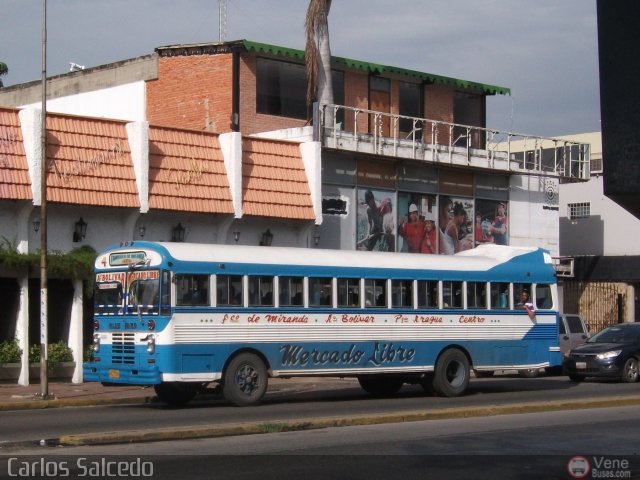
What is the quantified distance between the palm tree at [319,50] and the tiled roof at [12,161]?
33.2ft

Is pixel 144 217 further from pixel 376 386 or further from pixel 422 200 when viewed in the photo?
pixel 422 200

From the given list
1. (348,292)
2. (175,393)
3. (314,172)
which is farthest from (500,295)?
(314,172)

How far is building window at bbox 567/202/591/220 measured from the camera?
1821 inches

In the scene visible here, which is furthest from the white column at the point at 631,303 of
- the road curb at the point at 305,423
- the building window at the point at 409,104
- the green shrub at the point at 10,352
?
the green shrub at the point at 10,352

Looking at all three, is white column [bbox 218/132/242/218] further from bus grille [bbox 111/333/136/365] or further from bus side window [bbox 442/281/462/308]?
bus grille [bbox 111/333/136/365]

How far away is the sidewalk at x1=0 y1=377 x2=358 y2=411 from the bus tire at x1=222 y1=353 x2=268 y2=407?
2891mm

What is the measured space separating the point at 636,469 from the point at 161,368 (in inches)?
383

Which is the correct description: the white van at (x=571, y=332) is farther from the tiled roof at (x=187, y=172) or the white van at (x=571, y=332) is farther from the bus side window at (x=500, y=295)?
the tiled roof at (x=187, y=172)

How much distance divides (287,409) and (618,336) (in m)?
12.5

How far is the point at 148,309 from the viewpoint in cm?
1884

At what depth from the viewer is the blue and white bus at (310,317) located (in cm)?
1889

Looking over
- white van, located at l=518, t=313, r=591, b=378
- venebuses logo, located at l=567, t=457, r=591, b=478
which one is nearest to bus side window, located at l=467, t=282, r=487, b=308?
white van, located at l=518, t=313, r=591, b=378

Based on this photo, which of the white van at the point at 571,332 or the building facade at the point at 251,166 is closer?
the building facade at the point at 251,166

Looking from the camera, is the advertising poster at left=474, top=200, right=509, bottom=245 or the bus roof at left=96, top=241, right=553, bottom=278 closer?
the bus roof at left=96, top=241, right=553, bottom=278
